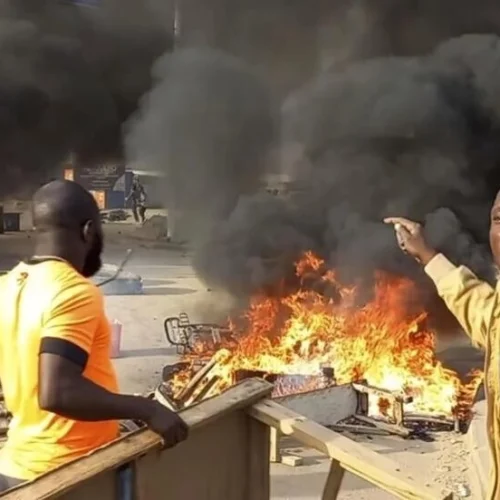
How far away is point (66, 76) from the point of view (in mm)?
11641

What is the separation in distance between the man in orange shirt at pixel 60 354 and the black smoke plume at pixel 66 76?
10.0 meters

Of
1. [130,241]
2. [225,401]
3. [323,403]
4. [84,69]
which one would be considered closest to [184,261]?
[130,241]

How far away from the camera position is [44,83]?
11586 mm

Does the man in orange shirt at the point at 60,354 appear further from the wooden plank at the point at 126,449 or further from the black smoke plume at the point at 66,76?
the black smoke plume at the point at 66,76

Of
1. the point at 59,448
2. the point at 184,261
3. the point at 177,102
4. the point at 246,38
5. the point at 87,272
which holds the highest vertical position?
the point at 246,38

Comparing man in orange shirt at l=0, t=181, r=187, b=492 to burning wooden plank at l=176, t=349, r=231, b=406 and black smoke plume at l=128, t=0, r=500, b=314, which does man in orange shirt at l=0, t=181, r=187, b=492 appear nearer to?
burning wooden plank at l=176, t=349, r=231, b=406

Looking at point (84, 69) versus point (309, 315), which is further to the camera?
point (84, 69)

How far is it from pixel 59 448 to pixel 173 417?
0.26 m

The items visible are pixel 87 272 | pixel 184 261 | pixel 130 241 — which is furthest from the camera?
pixel 130 241

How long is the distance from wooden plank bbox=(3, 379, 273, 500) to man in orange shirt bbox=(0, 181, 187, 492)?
5 cm

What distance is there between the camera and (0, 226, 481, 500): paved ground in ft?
16.4

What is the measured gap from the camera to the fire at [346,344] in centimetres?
671

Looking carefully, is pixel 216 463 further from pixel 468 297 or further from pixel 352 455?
pixel 468 297

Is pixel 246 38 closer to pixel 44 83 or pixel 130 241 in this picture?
pixel 44 83
